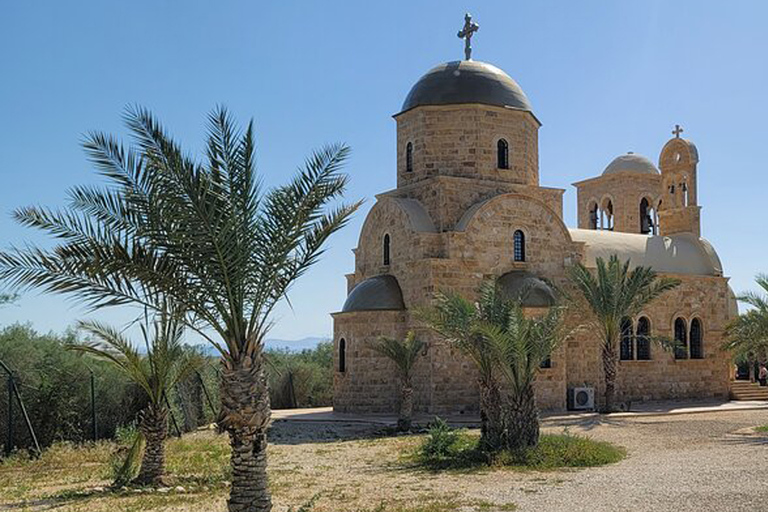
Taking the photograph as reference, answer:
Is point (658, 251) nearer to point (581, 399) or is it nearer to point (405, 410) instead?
point (581, 399)

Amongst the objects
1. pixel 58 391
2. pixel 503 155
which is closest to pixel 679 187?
pixel 503 155

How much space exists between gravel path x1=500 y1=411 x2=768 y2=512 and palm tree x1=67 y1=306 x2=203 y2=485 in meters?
4.76

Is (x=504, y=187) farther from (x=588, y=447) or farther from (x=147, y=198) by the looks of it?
(x=147, y=198)

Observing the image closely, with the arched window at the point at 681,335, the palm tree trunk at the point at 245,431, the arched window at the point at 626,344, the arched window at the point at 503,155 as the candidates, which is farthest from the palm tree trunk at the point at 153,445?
the arched window at the point at 681,335

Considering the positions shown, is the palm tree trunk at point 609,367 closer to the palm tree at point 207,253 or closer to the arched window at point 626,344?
the arched window at point 626,344

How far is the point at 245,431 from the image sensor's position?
849cm

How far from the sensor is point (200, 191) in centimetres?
848

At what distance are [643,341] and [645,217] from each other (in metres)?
8.96

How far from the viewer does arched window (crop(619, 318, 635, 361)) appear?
979 inches

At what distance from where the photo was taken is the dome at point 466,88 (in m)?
22.9

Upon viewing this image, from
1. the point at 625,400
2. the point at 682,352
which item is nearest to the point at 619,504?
the point at 625,400

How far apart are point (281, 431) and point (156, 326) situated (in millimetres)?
8412

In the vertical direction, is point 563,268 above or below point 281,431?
above

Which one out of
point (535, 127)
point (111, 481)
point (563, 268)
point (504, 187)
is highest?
point (535, 127)
